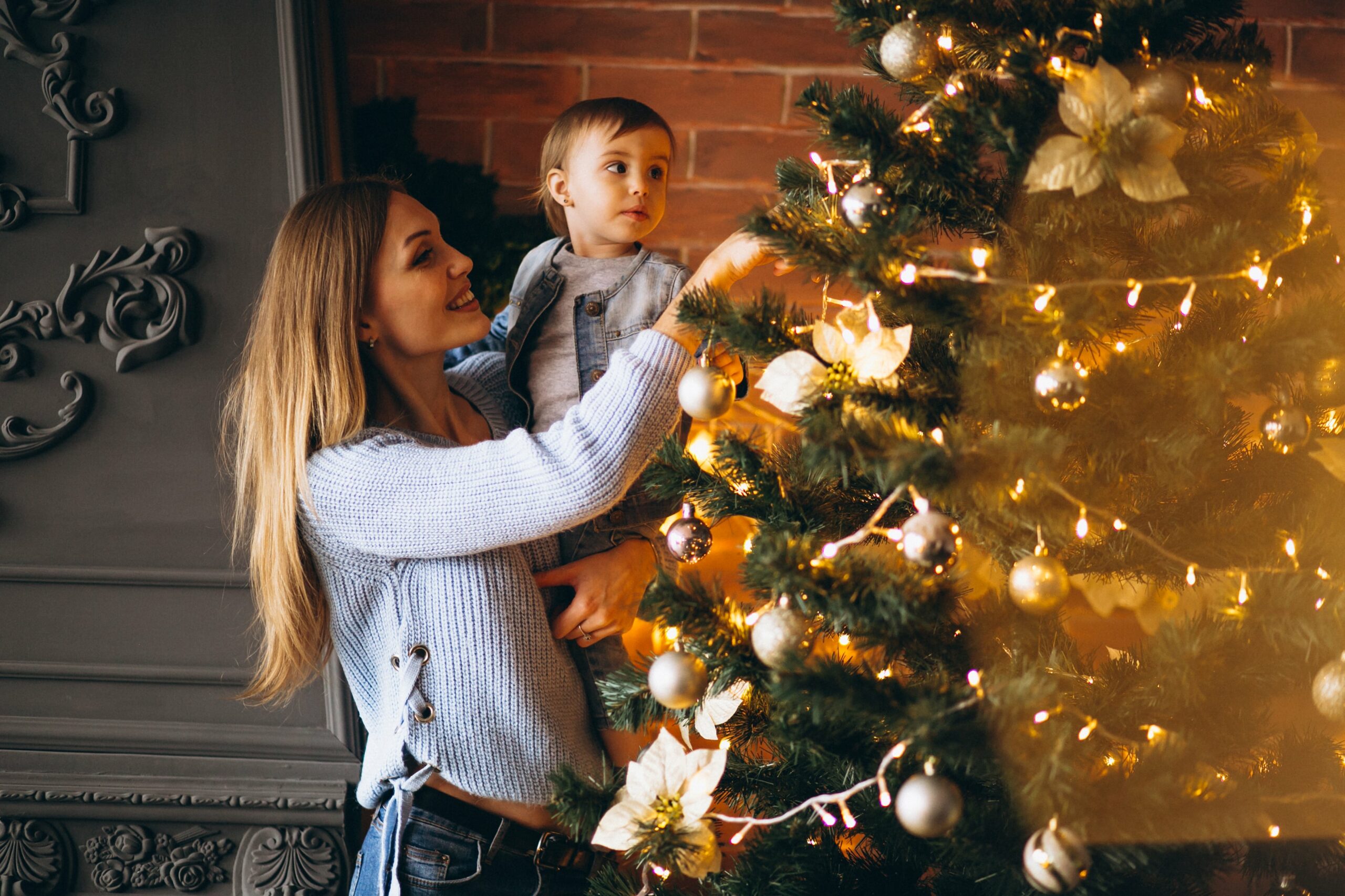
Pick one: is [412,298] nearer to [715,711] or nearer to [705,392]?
[705,392]

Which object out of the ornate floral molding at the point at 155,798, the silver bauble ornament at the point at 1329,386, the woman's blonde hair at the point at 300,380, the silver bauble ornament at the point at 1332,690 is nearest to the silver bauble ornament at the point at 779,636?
the silver bauble ornament at the point at 1332,690

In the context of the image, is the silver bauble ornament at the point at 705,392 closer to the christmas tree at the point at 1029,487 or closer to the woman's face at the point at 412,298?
the christmas tree at the point at 1029,487

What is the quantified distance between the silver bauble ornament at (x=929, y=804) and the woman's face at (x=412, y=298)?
0.78 m

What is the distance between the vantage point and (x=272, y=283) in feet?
3.93

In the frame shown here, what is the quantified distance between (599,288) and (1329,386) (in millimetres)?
869

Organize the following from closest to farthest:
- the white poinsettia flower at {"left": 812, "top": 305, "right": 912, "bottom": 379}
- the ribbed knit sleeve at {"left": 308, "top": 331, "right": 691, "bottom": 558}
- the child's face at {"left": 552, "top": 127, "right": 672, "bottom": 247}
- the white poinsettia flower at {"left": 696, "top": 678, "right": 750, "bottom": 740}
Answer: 1. the white poinsettia flower at {"left": 812, "top": 305, "right": 912, "bottom": 379}
2. the white poinsettia flower at {"left": 696, "top": 678, "right": 750, "bottom": 740}
3. the ribbed knit sleeve at {"left": 308, "top": 331, "right": 691, "bottom": 558}
4. the child's face at {"left": 552, "top": 127, "right": 672, "bottom": 247}

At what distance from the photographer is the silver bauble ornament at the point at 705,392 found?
82 cm

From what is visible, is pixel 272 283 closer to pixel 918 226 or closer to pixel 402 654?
pixel 402 654

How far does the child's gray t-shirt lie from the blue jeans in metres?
0.53

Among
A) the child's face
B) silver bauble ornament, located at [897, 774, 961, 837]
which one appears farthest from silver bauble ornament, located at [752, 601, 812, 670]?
the child's face

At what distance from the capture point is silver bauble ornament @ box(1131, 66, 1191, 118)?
71 cm

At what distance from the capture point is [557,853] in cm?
113

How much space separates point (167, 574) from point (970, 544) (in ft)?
4.36

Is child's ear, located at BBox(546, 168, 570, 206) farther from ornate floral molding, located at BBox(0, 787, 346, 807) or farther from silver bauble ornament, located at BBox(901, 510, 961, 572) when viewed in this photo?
ornate floral molding, located at BBox(0, 787, 346, 807)
